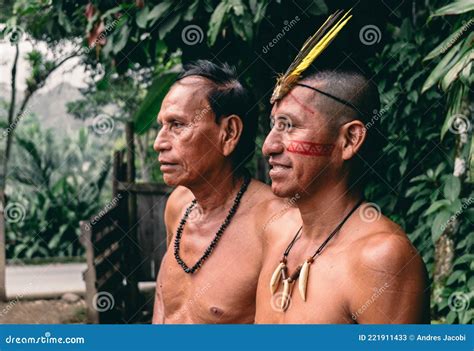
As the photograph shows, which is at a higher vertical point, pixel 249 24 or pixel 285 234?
pixel 249 24

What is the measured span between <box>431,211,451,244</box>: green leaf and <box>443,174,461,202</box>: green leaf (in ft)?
0.33

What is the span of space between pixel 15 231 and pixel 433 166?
29.5 ft

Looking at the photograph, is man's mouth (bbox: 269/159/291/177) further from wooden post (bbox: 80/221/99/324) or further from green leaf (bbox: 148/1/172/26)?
wooden post (bbox: 80/221/99/324)

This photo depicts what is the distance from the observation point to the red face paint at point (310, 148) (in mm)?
2977

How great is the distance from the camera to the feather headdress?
3080mm

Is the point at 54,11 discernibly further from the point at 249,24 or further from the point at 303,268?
the point at 303,268

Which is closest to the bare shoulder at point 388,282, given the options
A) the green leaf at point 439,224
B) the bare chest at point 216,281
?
the bare chest at point 216,281

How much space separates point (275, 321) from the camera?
10.2 feet

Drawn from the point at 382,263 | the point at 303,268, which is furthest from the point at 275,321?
the point at 382,263

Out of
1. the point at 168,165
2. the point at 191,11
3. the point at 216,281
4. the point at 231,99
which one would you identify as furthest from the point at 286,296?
the point at 191,11

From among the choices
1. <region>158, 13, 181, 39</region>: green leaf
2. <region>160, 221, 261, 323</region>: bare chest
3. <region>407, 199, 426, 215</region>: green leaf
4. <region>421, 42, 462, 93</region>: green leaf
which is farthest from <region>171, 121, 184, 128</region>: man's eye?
<region>407, 199, 426, 215</region>: green leaf

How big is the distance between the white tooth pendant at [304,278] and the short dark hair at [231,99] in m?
0.93

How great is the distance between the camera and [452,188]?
4703 millimetres

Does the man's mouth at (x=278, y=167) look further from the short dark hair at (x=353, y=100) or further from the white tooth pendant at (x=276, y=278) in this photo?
the white tooth pendant at (x=276, y=278)
